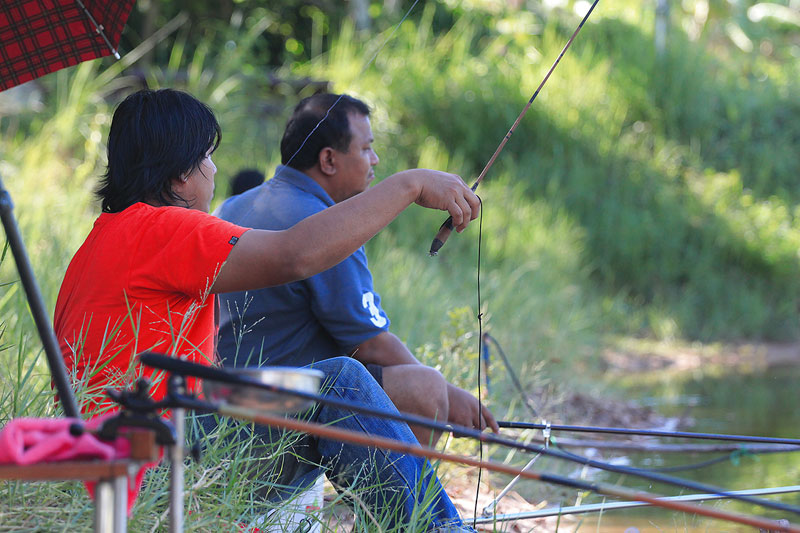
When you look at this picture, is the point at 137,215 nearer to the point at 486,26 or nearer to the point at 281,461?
the point at 281,461

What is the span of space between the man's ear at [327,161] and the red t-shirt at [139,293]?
54.6 inches

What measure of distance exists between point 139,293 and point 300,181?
142 centimetres

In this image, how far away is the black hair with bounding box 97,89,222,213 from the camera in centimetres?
227

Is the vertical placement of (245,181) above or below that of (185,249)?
below

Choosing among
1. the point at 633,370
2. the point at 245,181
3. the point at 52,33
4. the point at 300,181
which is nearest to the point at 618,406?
the point at 633,370

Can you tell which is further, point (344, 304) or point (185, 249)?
point (344, 304)

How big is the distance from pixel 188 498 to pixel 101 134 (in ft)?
20.4

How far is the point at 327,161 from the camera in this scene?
364 centimetres

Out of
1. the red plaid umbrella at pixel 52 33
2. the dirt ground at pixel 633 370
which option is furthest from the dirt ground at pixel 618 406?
the red plaid umbrella at pixel 52 33

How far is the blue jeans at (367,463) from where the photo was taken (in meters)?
2.47

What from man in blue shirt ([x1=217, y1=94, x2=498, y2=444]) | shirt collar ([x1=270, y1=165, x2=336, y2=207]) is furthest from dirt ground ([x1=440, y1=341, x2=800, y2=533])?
shirt collar ([x1=270, y1=165, x2=336, y2=207])

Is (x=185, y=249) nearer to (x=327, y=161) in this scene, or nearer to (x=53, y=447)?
(x=53, y=447)

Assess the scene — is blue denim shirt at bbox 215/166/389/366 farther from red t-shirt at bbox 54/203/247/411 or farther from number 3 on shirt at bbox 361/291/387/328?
red t-shirt at bbox 54/203/247/411

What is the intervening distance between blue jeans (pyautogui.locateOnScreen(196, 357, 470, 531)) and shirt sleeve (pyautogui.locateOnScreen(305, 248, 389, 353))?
23.2 inches
